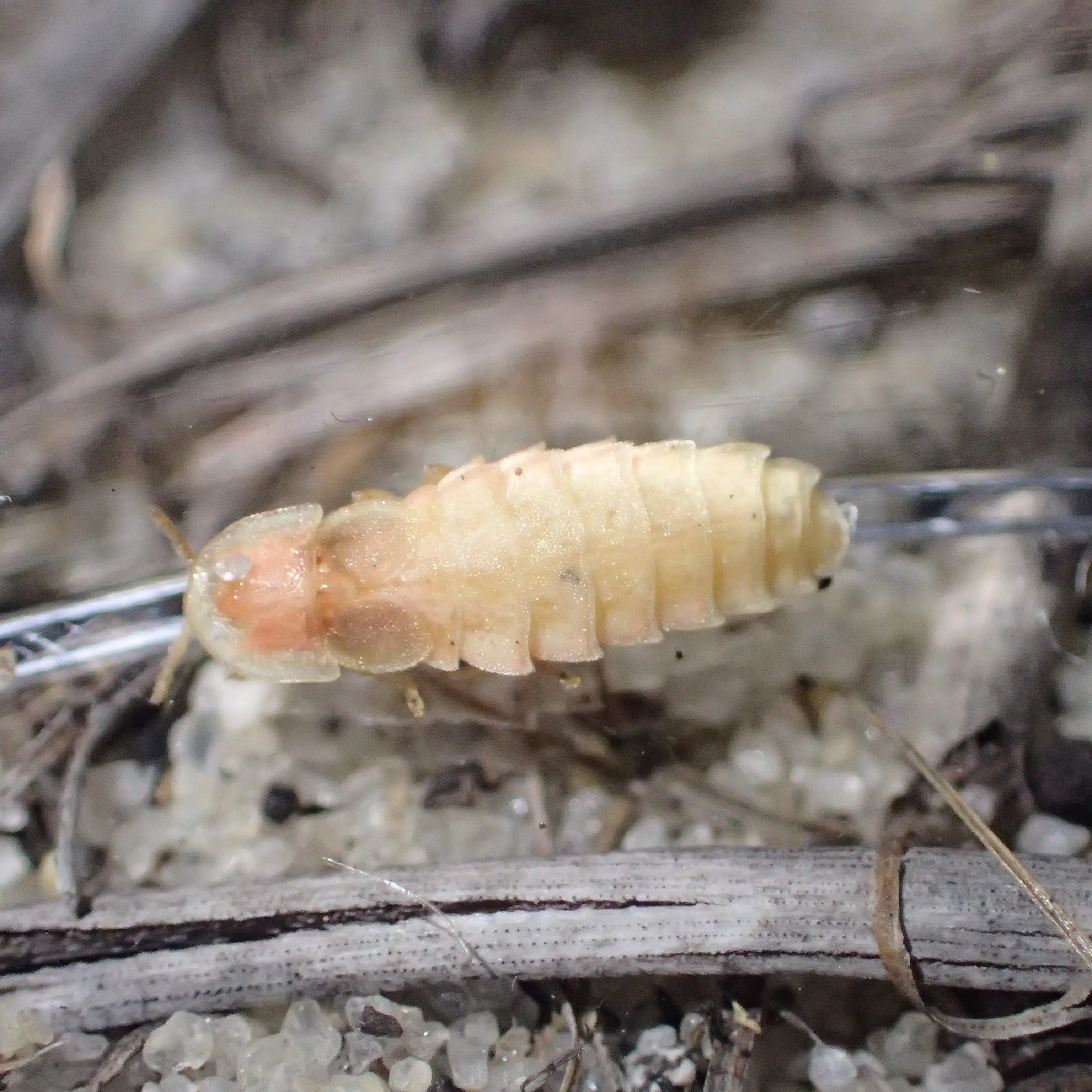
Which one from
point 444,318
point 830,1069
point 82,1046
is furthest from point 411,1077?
point 444,318

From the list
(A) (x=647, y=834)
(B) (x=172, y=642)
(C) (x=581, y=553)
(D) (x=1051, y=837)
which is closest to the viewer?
(C) (x=581, y=553)

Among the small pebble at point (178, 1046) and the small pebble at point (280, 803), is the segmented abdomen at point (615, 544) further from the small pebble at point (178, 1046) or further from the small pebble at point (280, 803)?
the small pebble at point (178, 1046)

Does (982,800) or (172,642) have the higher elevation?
(172,642)

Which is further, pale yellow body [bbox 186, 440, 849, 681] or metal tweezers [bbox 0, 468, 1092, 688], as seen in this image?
metal tweezers [bbox 0, 468, 1092, 688]

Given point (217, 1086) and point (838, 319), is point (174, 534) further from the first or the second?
point (838, 319)

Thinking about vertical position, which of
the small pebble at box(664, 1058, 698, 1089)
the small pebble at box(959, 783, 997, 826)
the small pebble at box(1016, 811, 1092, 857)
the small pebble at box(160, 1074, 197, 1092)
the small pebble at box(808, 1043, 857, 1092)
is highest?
the small pebble at box(160, 1074, 197, 1092)

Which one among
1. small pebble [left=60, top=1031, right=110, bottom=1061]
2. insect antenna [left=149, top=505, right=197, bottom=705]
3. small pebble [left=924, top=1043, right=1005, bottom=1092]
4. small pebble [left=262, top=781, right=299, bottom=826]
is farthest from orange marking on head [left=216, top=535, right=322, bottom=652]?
small pebble [left=924, top=1043, right=1005, bottom=1092]

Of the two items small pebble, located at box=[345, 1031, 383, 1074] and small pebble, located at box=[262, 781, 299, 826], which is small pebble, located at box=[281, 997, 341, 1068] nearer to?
small pebble, located at box=[345, 1031, 383, 1074]

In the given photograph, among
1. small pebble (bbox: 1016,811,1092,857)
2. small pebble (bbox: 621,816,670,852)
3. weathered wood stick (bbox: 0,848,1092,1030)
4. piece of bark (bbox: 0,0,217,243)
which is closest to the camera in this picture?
weathered wood stick (bbox: 0,848,1092,1030)
